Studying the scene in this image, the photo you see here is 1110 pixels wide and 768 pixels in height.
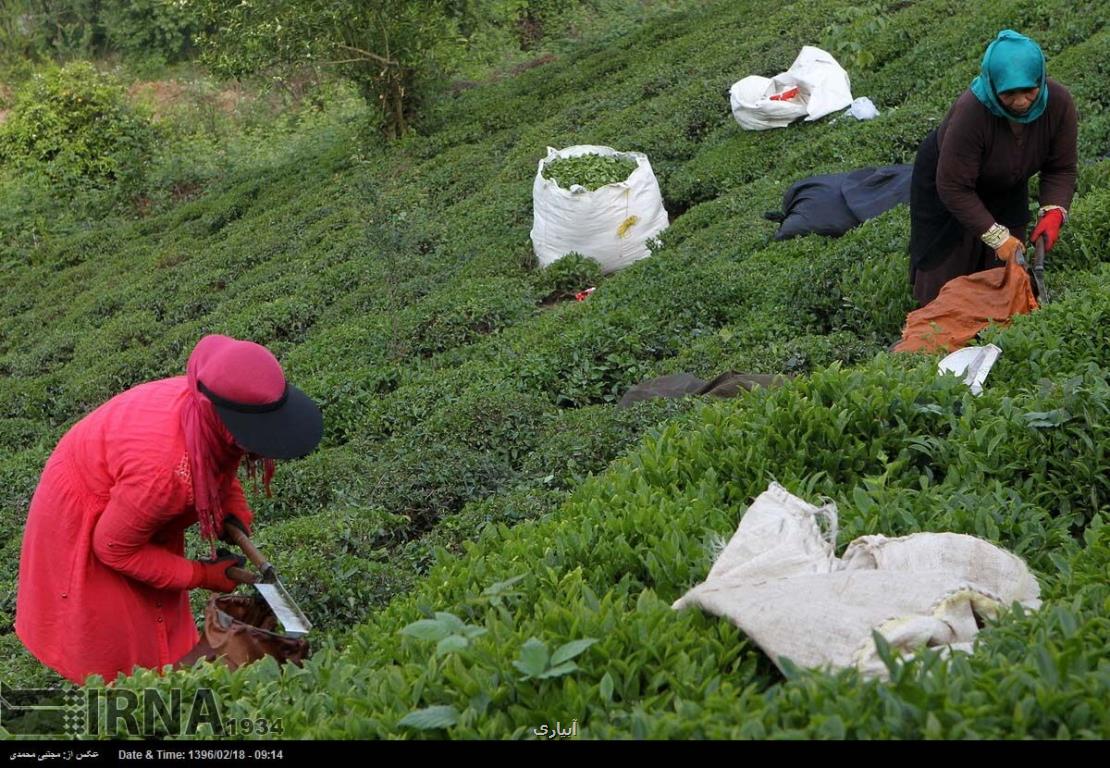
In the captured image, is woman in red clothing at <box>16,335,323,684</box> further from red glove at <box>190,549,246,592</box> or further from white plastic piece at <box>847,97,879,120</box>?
white plastic piece at <box>847,97,879,120</box>

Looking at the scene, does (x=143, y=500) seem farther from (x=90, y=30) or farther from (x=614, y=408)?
(x=90, y=30)

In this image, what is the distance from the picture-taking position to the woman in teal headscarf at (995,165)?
520 centimetres

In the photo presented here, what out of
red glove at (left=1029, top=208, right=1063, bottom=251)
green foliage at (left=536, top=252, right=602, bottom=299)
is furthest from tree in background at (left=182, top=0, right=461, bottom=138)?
red glove at (left=1029, top=208, right=1063, bottom=251)

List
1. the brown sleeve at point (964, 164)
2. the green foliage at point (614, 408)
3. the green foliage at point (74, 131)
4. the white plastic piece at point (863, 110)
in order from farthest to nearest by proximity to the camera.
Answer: the green foliage at point (74, 131) < the white plastic piece at point (863, 110) < the brown sleeve at point (964, 164) < the green foliage at point (614, 408)

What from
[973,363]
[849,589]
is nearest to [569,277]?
[973,363]

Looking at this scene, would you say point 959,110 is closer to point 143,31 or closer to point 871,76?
point 871,76

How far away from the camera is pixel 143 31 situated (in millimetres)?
27938

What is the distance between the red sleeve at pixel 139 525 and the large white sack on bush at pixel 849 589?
1.59m

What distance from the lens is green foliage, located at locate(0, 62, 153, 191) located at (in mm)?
20828

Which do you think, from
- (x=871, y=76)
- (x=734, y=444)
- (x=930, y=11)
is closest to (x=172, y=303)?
(x=871, y=76)

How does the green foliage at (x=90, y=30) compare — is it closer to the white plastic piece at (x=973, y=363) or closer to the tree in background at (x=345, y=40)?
the tree in background at (x=345, y=40)

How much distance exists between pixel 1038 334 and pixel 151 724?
368 centimetres

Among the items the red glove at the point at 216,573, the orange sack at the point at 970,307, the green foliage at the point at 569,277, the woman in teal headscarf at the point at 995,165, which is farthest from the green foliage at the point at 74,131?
the red glove at the point at 216,573

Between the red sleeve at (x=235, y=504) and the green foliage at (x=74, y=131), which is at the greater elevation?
the red sleeve at (x=235, y=504)
